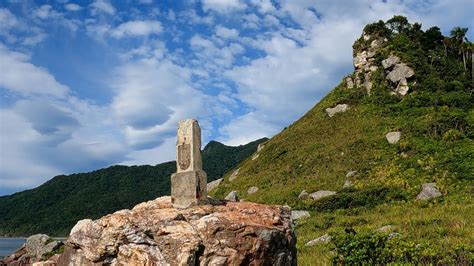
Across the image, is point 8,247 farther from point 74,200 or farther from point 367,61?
point 74,200

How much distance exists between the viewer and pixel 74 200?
545ft

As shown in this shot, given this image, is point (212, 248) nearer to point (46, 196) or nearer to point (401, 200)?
point (401, 200)

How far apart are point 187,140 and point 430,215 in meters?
18.0

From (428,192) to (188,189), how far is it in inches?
1067

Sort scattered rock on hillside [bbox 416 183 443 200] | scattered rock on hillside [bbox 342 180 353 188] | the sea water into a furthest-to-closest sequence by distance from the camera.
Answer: the sea water
scattered rock on hillside [bbox 342 180 353 188]
scattered rock on hillside [bbox 416 183 443 200]

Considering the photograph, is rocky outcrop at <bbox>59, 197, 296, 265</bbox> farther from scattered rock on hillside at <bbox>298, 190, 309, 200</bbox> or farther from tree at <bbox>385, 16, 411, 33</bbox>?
tree at <bbox>385, 16, 411, 33</bbox>

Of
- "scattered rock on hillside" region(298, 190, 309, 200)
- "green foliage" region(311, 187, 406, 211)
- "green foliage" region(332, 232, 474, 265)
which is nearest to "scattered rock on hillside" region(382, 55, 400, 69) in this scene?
"scattered rock on hillside" region(298, 190, 309, 200)

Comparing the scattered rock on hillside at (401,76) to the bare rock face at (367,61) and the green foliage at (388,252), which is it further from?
the green foliage at (388,252)

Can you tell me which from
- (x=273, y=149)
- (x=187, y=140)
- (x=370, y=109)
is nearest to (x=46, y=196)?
(x=273, y=149)

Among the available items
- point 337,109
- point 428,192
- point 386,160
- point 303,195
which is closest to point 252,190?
point 303,195

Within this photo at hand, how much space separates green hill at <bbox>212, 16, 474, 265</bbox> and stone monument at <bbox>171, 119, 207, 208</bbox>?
5.60m

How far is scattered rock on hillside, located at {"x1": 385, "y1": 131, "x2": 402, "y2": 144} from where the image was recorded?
46.4 metres

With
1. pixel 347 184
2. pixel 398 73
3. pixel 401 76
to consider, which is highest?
pixel 398 73

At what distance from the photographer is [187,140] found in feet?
42.2
